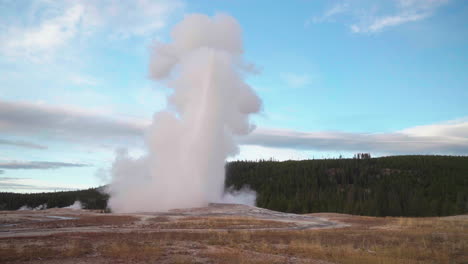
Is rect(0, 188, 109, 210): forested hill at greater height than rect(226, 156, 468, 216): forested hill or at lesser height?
lesser

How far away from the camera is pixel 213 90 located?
56438 mm

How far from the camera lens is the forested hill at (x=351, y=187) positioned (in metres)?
75.2

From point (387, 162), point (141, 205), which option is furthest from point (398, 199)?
point (387, 162)

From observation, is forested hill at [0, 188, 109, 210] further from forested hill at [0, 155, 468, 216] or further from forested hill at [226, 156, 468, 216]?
forested hill at [226, 156, 468, 216]

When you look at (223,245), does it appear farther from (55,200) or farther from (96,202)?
(55,200)

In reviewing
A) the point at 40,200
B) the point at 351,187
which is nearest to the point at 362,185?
the point at 351,187

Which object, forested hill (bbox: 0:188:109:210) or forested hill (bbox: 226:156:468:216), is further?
forested hill (bbox: 0:188:109:210)

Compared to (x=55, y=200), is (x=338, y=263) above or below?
above

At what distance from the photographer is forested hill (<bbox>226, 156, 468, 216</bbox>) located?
246 feet

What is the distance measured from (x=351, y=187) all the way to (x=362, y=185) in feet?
22.5

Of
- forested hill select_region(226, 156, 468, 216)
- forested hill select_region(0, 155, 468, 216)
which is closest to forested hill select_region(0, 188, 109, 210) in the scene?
forested hill select_region(0, 155, 468, 216)

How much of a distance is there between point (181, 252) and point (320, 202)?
6707cm

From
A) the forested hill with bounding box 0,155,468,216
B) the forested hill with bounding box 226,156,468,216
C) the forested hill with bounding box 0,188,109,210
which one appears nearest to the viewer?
the forested hill with bounding box 226,156,468,216

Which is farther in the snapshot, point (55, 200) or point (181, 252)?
point (55, 200)
